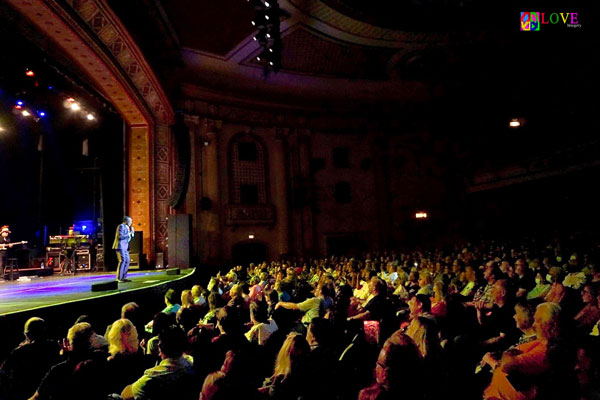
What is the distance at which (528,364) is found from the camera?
243cm

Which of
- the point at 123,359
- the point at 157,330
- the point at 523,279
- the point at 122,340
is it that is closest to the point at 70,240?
the point at 157,330

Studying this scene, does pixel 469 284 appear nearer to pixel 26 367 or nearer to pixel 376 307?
pixel 376 307

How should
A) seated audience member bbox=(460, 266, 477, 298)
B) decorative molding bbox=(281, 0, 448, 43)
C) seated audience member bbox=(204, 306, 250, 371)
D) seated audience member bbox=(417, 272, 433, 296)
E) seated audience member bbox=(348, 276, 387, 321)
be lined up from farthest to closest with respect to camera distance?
decorative molding bbox=(281, 0, 448, 43), seated audience member bbox=(460, 266, 477, 298), seated audience member bbox=(417, 272, 433, 296), seated audience member bbox=(348, 276, 387, 321), seated audience member bbox=(204, 306, 250, 371)

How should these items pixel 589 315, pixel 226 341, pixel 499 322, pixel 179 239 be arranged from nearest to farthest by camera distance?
pixel 226 341 → pixel 499 322 → pixel 589 315 → pixel 179 239

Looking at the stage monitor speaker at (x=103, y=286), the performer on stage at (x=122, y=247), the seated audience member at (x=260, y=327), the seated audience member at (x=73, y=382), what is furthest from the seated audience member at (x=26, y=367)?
the performer on stage at (x=122, y=247)

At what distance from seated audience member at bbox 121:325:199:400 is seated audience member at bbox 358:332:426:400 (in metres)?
1.31

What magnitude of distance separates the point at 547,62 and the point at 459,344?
20.7 m

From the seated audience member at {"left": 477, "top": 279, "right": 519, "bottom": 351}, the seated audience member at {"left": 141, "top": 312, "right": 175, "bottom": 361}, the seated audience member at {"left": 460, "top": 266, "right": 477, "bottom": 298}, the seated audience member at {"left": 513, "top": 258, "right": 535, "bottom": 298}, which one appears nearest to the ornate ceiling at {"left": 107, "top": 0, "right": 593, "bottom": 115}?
the seated audience member at {"left": 141, "top": 312, "right": 175, "bottom": 361}

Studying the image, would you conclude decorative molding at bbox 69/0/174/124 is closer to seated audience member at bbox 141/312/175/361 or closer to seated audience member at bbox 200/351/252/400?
A: seated audience member at bbox 141/312/175/361

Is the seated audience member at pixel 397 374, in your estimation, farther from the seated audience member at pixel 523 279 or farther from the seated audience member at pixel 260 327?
the seated audience member at pixel 523 279

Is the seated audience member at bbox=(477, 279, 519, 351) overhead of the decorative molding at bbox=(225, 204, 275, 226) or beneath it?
beneath

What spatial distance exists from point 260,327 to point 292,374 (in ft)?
5.07

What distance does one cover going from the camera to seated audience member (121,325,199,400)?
8.52ft

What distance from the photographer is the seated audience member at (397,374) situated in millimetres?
2045
